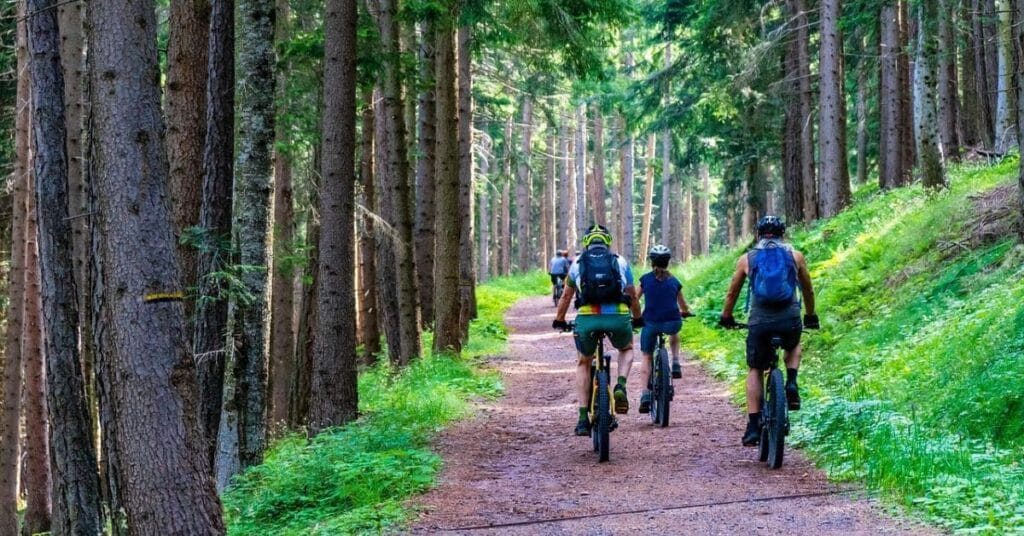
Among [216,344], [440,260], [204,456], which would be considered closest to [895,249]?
[440,260]

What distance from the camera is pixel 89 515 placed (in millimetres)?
10578

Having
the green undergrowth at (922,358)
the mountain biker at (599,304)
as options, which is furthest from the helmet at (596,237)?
the green undergrowth at (922,358)

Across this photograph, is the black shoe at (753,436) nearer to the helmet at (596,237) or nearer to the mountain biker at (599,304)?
the mountain biker at (599,304)

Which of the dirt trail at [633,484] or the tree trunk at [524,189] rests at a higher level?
the tree trunk at [524,189]

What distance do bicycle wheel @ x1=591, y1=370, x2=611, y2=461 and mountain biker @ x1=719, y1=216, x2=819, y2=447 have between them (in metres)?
1.29

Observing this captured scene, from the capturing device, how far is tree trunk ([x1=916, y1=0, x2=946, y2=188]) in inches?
649

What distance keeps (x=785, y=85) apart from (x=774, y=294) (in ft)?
60.4

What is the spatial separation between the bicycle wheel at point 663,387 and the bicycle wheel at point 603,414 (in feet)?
4.78

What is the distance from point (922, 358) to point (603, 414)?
12.9 feet

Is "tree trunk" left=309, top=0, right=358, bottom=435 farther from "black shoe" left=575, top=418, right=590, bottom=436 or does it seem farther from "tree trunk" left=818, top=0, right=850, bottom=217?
"tree trunk" left=818, top=0, right=850, bottom=217

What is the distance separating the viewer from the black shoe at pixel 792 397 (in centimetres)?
800

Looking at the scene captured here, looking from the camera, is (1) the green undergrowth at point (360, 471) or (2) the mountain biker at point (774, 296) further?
(2) the mountain biker at point (774, 296)

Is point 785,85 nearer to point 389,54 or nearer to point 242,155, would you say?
point 389,54

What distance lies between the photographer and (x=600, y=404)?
8648 mm
